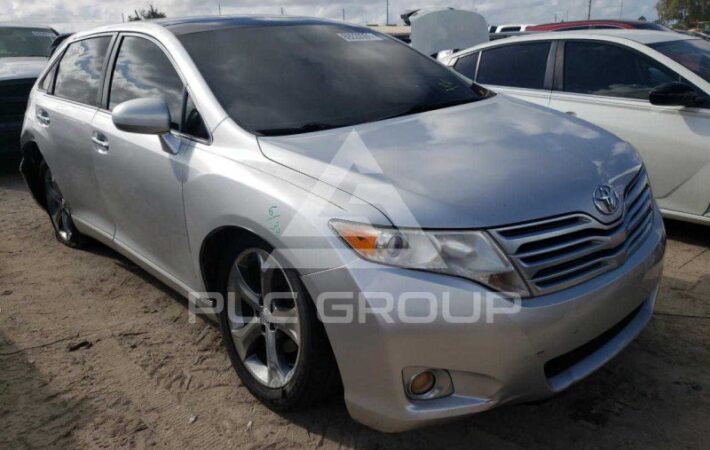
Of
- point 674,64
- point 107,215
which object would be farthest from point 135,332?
point 674,64

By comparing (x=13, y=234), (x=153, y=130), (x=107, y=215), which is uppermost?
(x=153, y=130)

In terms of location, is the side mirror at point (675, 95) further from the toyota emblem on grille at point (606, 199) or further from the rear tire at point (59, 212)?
the rear tire at point (59, 212)

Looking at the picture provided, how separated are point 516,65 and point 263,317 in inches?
145

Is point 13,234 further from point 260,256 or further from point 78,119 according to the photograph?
point 260,256

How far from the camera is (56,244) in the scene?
15.7 ft

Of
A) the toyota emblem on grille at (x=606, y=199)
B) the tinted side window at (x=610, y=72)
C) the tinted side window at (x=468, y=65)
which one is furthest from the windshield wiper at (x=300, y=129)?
the tinted side window at (x=468, y=65)

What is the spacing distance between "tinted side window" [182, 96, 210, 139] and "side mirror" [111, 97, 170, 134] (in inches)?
3.8

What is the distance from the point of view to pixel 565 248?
6.68 feet

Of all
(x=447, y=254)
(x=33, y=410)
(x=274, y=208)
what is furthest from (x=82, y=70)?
(x=447, y=254)

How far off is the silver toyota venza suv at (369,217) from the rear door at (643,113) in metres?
1.49

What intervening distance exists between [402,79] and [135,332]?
1.96m

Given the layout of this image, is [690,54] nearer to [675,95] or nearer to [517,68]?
[675,95]

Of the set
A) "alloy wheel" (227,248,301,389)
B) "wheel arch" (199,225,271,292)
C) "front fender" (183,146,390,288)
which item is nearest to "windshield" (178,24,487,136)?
"front fender" (183,146,390,288)

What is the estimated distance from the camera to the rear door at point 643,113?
13.0ft
